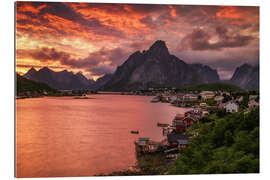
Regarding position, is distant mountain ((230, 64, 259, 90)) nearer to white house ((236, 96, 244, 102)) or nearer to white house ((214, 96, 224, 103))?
white house ((236, 96, 244, 102))

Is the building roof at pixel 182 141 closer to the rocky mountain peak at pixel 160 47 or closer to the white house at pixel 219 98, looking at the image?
the rocky mountain peak at pixel 160 47

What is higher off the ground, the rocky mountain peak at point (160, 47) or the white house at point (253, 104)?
the rocky mountain peak at point (160, 47)

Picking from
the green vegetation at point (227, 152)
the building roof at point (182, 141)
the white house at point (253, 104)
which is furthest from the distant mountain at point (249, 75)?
the building roof at point (182, 141)

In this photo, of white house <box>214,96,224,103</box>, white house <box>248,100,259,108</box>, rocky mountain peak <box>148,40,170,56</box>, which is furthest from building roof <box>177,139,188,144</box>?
white house <box>214,96,224,103</box>

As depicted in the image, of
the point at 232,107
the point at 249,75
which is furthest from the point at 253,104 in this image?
the point at 232,107

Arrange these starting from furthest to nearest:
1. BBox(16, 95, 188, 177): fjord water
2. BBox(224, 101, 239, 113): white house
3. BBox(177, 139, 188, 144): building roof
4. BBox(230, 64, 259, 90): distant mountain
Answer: BBox(224, 101, 239, 113): white house → BBox(177, 139, 188, 144): building roof → BBox(16, 95, 188, 177): fjord water → BBox(230, 64, 259, 90): distant mountain

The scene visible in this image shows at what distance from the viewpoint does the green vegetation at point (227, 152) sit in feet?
15.1

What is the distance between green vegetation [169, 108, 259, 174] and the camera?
4.61 metres

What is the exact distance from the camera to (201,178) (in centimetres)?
450

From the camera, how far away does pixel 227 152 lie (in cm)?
490

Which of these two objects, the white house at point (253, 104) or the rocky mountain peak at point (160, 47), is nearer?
the white house at point (253, 104)

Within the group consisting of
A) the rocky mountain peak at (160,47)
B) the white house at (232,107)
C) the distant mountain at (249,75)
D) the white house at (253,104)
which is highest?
the rocky mountain peak at (160,47)

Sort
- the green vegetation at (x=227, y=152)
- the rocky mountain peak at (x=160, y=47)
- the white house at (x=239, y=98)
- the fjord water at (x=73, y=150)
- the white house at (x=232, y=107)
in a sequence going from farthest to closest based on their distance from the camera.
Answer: the white house at (x=232, y=107), the white house at (x=239, y=98), the rocky mountain peak at (x=160, y=47), the fjord water at (x=73, y=150), the green vegetation at (x=227, y=152)

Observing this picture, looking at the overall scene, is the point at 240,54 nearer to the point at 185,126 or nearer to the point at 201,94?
the point at 185,126
